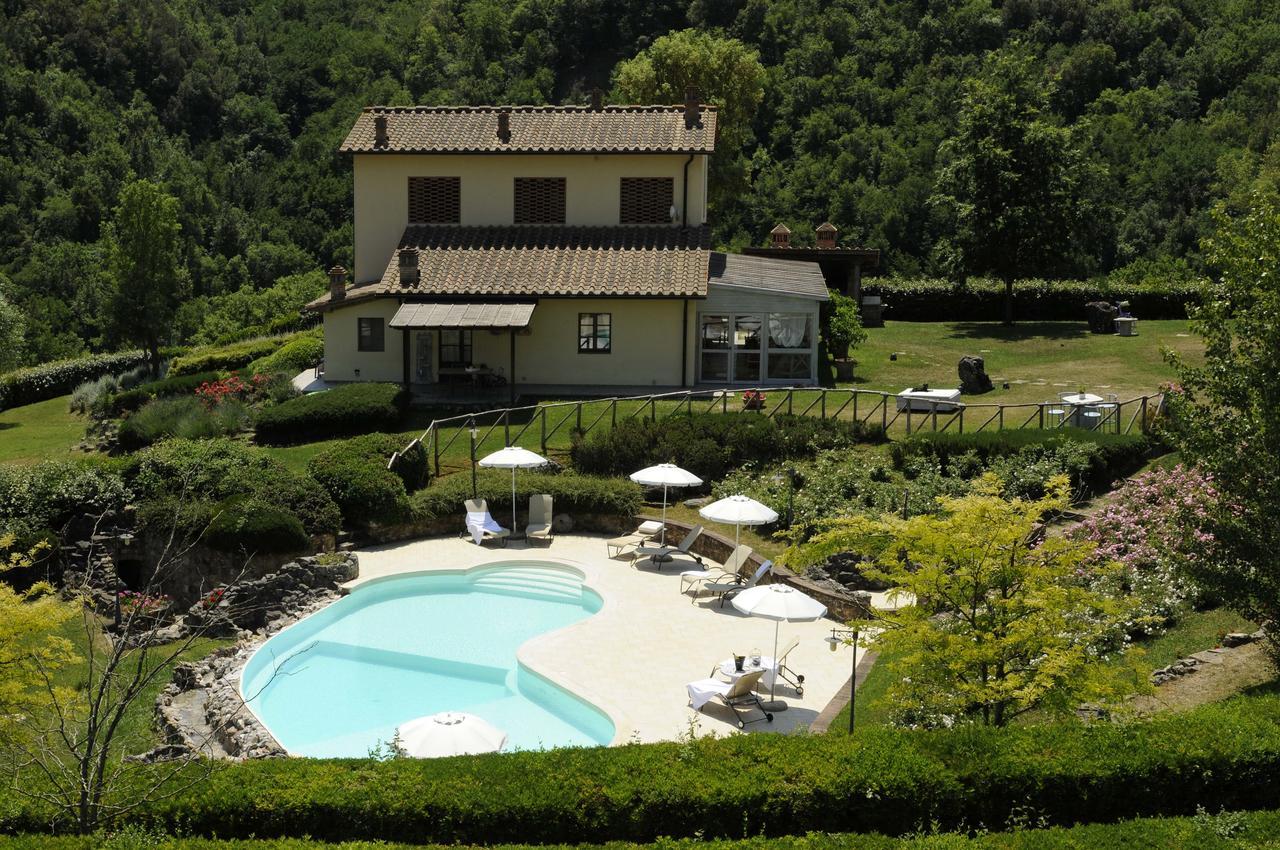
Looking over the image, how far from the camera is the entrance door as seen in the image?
37.4 metres

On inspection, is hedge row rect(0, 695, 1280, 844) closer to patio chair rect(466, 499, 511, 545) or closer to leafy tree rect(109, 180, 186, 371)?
patio chair rect(466, 499, 511, 545)

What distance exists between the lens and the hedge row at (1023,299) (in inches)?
1922

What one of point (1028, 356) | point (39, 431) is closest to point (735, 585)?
point (1028, 356)

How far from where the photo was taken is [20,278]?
8625 centimetres

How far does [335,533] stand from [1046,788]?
1651cm

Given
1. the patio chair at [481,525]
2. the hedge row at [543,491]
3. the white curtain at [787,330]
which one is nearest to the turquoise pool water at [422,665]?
the patio chair at [481,525]

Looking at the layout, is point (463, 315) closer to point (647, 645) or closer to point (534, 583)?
point (534, 583)

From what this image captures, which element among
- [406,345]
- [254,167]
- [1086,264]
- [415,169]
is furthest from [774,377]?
[254,167]

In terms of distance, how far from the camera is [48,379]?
4472 centimetres

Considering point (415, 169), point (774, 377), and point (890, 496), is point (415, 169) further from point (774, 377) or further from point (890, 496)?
point (890, 496)

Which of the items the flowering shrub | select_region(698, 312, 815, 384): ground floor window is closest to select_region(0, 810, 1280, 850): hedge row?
the flowering shrub

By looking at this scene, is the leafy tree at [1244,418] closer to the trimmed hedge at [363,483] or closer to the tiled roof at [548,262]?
the trimmed hedge at [363,483]

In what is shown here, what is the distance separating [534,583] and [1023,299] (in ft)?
103

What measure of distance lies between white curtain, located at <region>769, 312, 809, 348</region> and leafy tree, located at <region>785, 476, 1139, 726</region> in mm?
21571
